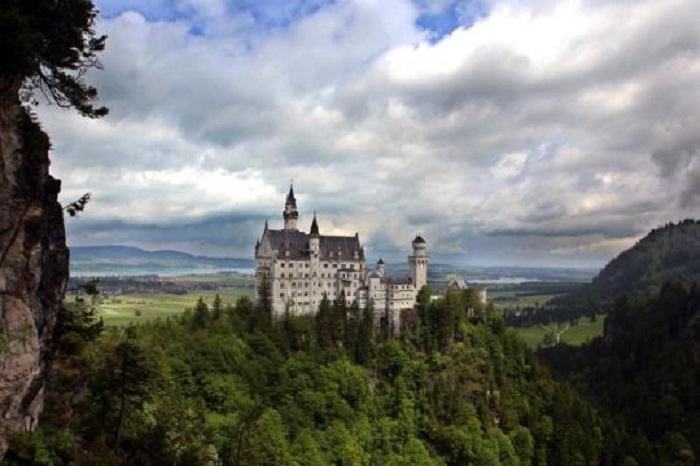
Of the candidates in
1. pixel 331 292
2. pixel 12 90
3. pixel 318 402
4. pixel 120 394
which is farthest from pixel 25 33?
pixel 331 292

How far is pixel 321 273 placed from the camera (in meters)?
137

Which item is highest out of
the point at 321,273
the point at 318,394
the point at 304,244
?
the point at 304,244

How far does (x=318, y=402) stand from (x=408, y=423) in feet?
71.3

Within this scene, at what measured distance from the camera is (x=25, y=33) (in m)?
31.6

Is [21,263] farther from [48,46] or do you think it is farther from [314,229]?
[314,229]

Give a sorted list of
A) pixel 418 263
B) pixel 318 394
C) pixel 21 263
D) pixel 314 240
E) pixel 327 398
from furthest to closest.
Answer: pixel 418 263, pixel 314 240, pixel 327 398, pixel 318 394, pixel 21 263

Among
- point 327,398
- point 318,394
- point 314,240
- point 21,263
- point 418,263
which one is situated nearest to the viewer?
point 21,263

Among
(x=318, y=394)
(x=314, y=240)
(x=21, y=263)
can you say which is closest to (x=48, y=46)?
(x=21, y=263)

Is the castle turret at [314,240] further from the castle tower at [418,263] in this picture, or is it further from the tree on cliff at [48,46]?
the tree on cliff at [48,46]

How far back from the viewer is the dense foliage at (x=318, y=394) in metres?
47.5

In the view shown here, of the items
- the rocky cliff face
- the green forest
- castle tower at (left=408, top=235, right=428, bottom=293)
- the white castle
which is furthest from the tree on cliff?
castle tower at (left=408, top=235, right=428, bottom=293)

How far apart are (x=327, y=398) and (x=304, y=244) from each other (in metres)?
41.9

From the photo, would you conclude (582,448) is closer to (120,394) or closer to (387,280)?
(387,280)

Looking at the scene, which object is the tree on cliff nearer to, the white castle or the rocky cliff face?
the rocky cliff face
